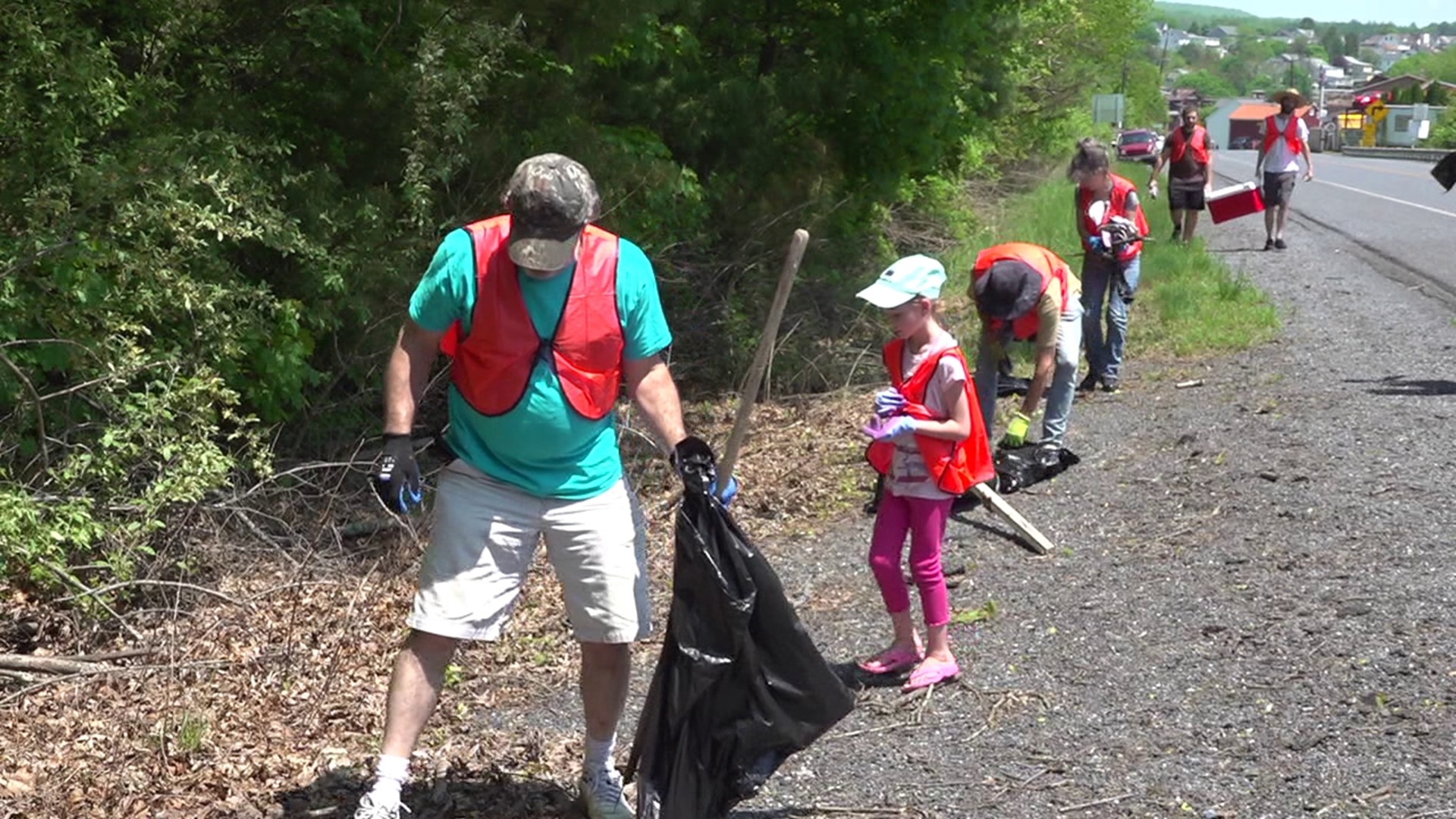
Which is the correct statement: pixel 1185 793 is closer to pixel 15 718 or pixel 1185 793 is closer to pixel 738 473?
pixel 15 718

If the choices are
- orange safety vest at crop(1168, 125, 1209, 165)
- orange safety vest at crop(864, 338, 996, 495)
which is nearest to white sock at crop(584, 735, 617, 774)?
orange safety vest at crop(864, 338, 996, 495)

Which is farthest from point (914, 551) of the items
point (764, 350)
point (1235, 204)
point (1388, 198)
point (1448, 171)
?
point (1388, 198)

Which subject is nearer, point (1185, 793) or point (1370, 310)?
point (1185, 793)

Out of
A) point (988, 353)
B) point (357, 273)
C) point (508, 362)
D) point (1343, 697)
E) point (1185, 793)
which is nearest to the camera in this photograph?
point (508, 362)

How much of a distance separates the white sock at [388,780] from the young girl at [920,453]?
2.08 meters

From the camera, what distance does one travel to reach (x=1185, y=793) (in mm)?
4766

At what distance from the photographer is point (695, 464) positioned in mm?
4488

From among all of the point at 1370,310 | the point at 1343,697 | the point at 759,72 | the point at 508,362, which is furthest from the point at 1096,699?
the point at 1370,310

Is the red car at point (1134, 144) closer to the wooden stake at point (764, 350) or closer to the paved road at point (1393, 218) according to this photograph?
the paved road at point (1393, 218)

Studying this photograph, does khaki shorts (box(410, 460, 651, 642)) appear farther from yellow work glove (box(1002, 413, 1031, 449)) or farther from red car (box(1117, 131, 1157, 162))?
red car (box(1117, 131, 1157, 162))

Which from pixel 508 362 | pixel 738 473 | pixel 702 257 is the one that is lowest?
pixel 738 473

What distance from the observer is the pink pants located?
19.1 feet

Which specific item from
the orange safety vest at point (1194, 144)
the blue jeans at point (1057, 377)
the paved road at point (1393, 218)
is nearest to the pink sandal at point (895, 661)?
the blue jeans at point (1057, 377)

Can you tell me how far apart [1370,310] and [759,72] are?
5385mm
